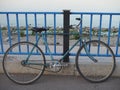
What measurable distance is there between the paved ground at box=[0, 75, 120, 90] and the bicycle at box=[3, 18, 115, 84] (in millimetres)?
101

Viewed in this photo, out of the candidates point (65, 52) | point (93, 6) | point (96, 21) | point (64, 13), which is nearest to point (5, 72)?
point (65, 52)

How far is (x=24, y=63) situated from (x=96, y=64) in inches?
55.1

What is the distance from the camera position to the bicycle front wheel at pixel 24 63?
4.63 metres

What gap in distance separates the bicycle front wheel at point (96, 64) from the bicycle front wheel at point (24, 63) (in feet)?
2.54

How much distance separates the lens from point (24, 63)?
4.73 meters

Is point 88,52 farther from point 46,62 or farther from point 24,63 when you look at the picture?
point 24,63

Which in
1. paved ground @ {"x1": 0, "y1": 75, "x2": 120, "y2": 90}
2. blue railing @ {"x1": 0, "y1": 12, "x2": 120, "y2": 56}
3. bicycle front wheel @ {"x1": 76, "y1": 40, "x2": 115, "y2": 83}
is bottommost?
paved ground @ {"x1": 0, "y1": 75, "x2": 120, "y2": 90}

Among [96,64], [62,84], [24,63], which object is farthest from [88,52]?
[24,63]

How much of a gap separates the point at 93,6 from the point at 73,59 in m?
3.53

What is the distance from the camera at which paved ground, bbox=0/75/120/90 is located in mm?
4453

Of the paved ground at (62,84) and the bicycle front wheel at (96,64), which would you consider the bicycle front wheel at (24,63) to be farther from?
the bicycle front wheel at (96,64)

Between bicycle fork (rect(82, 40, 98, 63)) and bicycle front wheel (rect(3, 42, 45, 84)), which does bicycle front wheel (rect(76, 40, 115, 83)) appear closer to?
bicycle fork (rect(82, 40, 98, 63))

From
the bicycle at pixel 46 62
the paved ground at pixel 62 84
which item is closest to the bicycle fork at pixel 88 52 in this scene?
the bicycle at pixel 46 62

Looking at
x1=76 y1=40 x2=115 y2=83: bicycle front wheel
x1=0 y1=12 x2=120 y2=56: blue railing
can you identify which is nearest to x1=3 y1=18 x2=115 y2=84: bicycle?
x1=76 y1=40 x2=115 y2=83: bicycle front wheel
